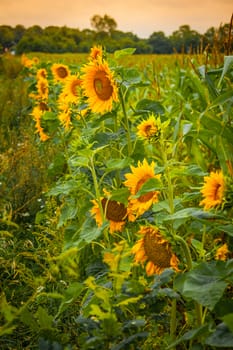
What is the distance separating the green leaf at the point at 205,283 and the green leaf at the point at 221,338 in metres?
0.05

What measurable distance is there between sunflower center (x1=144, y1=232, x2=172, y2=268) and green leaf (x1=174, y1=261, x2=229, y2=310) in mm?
103

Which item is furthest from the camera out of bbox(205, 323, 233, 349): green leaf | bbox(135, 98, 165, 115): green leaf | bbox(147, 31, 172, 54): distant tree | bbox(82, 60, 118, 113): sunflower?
bbox(147, 31, 172, 54): distant tree

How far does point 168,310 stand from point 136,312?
680 millimetres

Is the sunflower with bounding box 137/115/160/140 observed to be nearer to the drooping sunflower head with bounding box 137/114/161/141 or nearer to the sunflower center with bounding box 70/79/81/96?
the drooping sunflower head with bounding box 137/114/161/141

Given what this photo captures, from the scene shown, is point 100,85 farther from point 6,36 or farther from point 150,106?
point 6,36

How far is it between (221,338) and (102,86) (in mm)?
1057

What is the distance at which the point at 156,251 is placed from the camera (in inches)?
56.4

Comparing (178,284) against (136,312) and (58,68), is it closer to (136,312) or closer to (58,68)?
(136,312)

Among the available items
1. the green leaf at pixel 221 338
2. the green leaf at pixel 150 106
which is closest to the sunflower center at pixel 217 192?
the green leaf at pixel 221 338

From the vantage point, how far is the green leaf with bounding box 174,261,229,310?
1186 millimetres

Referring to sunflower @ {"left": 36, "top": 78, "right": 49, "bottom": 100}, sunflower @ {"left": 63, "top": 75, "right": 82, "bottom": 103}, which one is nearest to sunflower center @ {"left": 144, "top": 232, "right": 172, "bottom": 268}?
sunflower @ {"left": 63, "top": 75, "right": 82, "bottom": 103}

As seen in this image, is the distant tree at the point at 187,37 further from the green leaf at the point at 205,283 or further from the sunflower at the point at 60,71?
the green leaf at the point at 205,283

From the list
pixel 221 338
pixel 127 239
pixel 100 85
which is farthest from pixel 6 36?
pixel 221 338

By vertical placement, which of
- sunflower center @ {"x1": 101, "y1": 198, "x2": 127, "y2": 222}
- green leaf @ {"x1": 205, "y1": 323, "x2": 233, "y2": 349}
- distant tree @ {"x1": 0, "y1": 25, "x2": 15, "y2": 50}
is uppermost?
Result: distant tree @ {"x1": 0, "y1": 25, "x2": 15, "y2": 50}
